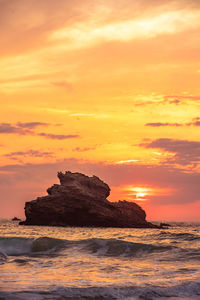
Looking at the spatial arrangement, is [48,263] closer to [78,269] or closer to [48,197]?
[78,269]

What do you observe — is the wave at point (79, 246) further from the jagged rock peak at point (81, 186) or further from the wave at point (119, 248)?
the jagged rock peak at point (81, 186)

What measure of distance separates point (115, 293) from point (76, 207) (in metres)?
76.5

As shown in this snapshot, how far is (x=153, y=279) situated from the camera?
13.7 m

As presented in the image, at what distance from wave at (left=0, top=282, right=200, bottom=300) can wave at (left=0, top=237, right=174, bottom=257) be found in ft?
35.3

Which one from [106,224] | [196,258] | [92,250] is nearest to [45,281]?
[196,258]

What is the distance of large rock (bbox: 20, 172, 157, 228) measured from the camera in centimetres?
8700

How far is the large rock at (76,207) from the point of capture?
87.0 meters

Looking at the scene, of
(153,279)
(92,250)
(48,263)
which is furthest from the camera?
(92,250)

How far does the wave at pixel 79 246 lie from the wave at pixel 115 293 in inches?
423

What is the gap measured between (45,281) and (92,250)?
A: 12.0 meters

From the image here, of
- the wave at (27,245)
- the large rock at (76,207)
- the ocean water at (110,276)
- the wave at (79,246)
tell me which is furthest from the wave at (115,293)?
the large rock at (76,207)

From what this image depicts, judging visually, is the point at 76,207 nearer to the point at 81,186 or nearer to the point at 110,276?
the point at 81,186

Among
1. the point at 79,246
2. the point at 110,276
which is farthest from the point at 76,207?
the point at 110,276

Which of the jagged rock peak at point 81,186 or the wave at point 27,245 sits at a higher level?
the jagged rock peak at point 81,186
